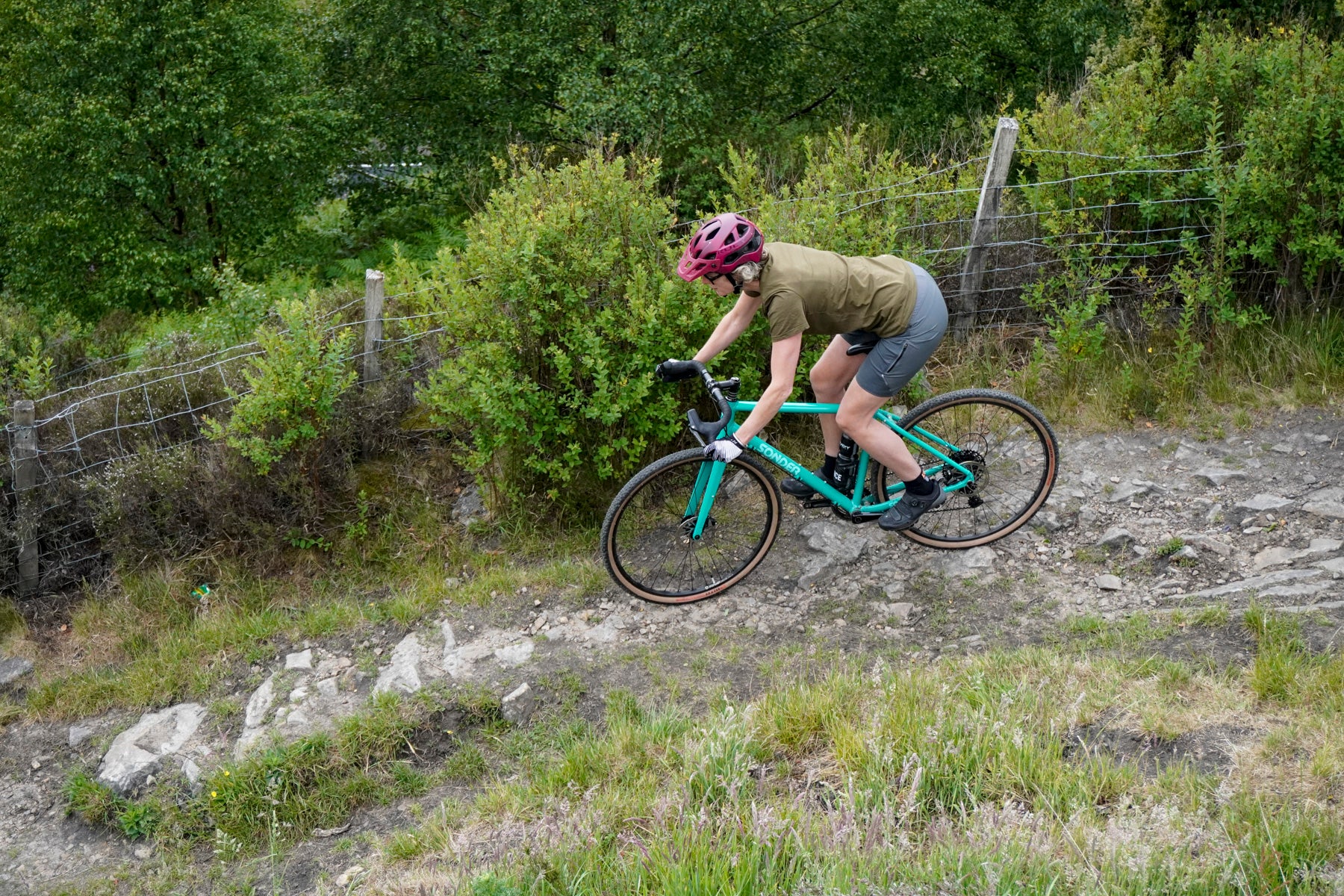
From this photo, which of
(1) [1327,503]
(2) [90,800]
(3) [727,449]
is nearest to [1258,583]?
(1) [1327,503]

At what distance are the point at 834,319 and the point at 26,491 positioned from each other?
19.8ft

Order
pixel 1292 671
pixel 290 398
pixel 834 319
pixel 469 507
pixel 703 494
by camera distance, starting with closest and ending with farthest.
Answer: pixel 1292 671 < pixel 834 319 < pixel 703 494 < pixel 290 398 < pixel 469 507

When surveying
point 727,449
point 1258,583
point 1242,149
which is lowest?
point 1258,583

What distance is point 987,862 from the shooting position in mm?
3094

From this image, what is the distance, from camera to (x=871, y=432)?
215 inches

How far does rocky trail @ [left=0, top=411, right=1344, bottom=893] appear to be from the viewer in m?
5.41

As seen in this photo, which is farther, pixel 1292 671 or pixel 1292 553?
pixel 1292 553

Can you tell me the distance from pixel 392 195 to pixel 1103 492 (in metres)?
15.0

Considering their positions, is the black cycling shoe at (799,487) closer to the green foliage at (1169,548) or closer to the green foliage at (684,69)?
the green foliage at (1169,548)

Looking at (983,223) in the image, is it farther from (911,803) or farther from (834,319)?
(911,803)

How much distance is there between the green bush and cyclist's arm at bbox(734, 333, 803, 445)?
1.44 metres

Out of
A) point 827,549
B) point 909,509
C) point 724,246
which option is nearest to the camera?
point 724,246

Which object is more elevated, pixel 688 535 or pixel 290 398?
pixel 290 398

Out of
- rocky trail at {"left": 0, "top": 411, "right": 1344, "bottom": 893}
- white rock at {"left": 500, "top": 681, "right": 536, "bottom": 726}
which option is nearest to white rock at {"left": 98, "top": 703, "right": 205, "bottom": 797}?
rocky trail at {"left": 0, "top": 411, "right": 1344, "bottom": 893}
